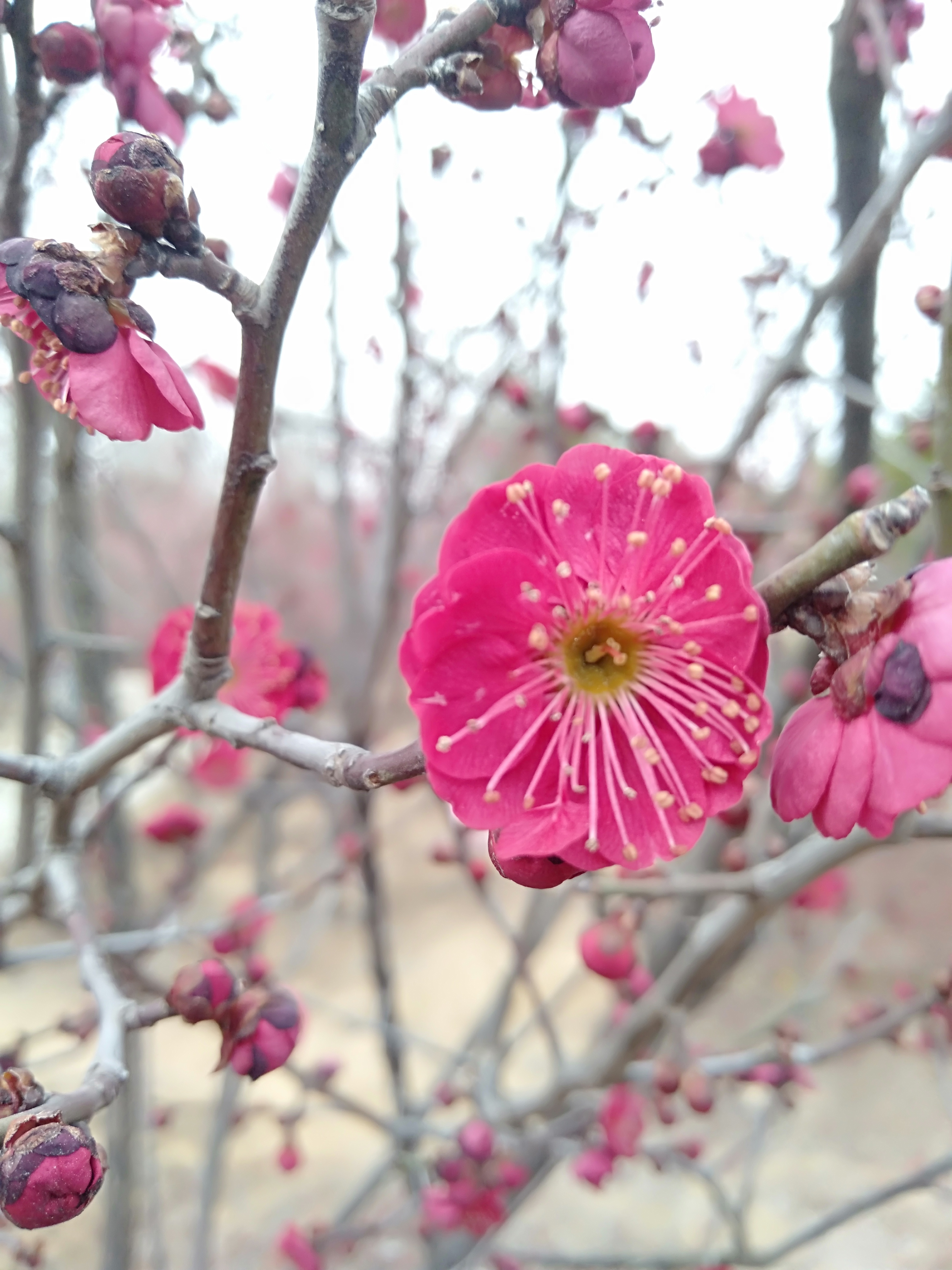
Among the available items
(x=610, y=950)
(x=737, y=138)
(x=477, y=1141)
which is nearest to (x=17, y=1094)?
(x=610, y=950)

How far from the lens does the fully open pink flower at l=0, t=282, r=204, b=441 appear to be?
502mm

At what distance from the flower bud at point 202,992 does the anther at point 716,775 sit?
17.3 inches

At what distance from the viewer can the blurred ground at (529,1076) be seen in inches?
79.1

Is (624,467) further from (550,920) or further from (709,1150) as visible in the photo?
(709,1150)

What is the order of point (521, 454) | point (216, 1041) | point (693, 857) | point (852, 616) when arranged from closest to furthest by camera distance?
point (852, 616) → point (693, 857) → point (521, 454) → point (216, 1041)

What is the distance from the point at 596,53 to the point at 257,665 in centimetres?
86

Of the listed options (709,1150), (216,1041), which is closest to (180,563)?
(216,1041)

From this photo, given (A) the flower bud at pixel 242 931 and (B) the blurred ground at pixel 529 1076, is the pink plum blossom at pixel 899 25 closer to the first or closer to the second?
(B) the blurred ground at pixel 529 1076

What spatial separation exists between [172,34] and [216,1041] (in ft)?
10.7

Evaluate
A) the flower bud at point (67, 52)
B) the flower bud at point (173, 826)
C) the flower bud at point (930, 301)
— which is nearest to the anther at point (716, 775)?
the flower bud at point (930, 301)

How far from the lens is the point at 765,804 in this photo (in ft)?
4.84

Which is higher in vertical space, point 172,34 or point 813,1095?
point 172,34

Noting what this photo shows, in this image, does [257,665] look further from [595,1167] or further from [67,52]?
[595,1167]

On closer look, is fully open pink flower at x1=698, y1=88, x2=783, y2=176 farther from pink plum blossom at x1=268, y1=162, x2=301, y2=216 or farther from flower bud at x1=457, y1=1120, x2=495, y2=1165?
flower bud at x1=457, y1=1120, x2=495, y2=1165
